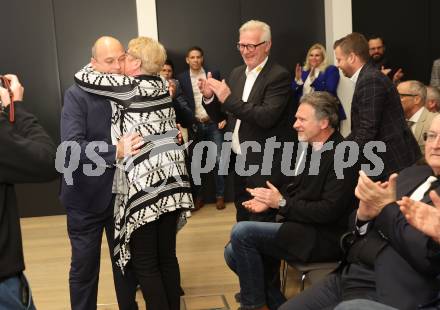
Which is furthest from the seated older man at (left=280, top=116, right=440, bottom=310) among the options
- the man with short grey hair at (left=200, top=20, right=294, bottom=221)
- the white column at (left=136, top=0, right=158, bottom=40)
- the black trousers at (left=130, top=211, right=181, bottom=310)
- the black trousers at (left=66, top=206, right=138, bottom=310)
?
the white column at (left=136, top=0, right=158, bottom=40)

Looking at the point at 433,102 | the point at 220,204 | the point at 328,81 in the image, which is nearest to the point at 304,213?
the point at 433,102

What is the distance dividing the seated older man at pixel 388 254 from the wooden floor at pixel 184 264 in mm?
1188

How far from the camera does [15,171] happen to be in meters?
1.70

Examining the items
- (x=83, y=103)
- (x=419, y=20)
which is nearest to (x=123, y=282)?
(x=83, y=103)

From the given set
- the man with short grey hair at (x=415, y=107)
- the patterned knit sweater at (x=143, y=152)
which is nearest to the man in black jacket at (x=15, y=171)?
the patterned knit sweater at (x=143, y=152)

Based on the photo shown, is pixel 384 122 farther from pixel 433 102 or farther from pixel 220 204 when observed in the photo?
pixel 220 204

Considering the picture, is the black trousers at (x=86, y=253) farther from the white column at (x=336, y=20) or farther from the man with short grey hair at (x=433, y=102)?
the white column at (x=336, y=20)

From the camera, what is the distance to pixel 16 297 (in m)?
1.76

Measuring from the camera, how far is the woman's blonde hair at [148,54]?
273cm

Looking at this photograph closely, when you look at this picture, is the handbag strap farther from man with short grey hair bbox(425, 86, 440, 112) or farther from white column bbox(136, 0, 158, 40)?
white column bbox(136, 0, 158, 40)

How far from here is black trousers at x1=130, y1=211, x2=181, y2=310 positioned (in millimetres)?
2787

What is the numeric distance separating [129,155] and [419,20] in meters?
5.15

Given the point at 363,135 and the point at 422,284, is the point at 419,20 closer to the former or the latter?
the point at 363,135

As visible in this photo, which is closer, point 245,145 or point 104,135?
point 104,135
